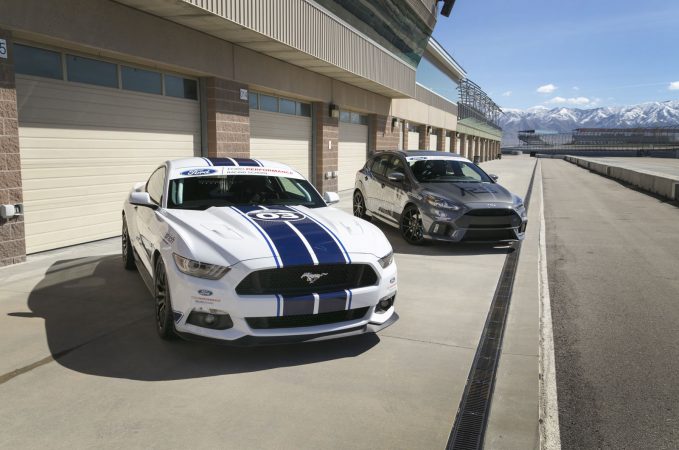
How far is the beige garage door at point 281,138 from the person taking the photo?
13.1 meters

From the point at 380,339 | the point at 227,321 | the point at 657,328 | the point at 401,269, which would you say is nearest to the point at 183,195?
the point at 227,321

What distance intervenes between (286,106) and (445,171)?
20.5 feet

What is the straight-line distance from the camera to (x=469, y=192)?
8.60 m

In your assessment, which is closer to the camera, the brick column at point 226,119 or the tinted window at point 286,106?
the brick column at point 226,119

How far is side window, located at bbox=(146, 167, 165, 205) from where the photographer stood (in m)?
5.42

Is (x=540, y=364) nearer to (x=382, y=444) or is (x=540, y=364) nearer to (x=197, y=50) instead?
Result: (x=382, y=444)

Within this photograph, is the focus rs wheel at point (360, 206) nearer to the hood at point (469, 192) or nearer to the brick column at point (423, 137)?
the hood at point (469, 192)

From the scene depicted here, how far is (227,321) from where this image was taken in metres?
3.80

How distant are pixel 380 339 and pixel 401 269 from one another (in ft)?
8.56

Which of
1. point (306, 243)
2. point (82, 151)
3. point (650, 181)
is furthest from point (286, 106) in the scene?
point (650, 181)

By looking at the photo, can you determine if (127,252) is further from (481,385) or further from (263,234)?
(481,385)

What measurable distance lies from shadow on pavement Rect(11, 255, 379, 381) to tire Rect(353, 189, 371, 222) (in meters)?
6.20

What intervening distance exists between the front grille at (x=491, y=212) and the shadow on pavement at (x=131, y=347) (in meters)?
4.08

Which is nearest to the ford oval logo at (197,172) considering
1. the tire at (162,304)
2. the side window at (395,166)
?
the tire at (162,304)
